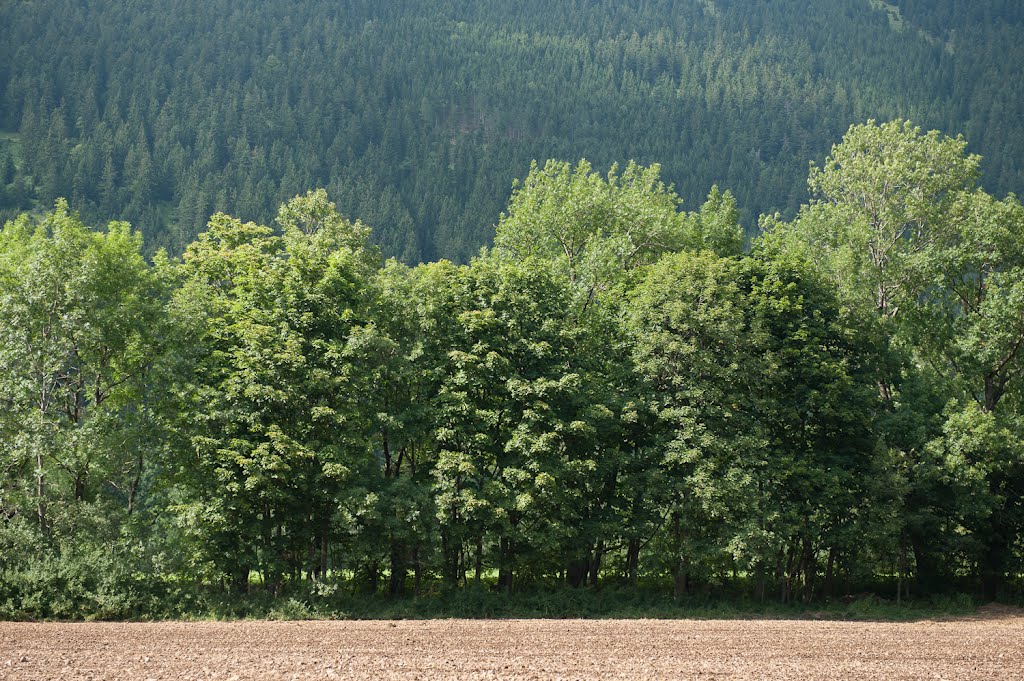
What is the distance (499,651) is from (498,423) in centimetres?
1676

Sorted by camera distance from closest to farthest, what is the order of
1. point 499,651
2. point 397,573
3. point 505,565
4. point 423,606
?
point 499,651 → point 423,606 → point 505,565 → point 397,573

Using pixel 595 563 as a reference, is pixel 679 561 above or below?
above

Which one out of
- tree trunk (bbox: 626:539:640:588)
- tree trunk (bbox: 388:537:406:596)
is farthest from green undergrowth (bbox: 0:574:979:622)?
tree trunk (bbox: 626:539:640:588)

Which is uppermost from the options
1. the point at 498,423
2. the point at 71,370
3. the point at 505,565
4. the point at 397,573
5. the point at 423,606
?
the point at 71,370

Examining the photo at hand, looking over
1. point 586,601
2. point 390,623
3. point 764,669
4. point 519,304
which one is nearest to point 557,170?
point 519,304

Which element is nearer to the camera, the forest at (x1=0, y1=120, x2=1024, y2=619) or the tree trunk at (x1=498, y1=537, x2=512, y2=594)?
the forest at (x1=0, y1=120, x2=1024, y2=619)

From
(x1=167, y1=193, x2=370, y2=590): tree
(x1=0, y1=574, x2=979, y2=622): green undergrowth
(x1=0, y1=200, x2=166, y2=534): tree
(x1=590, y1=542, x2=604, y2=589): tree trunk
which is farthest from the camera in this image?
(x1=590, y1=542, x2=604, y2=589): tree trunk

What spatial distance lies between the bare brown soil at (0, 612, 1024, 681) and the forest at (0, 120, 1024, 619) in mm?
5909

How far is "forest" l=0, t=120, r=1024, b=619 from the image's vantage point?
36594 millimetres

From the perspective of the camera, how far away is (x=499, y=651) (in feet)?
84.6

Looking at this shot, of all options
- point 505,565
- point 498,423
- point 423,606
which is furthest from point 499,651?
point 498,423

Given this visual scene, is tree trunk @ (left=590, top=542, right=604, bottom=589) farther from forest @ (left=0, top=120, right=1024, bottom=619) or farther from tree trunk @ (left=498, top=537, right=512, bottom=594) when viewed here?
tree trunk @ (left=498, top=537, right=512, bottom=594)

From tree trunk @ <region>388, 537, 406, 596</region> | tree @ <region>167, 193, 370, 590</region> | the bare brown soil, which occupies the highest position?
tree @ <region>167, 193, 370, 590</region>

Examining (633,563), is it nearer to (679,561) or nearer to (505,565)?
(679,561)
